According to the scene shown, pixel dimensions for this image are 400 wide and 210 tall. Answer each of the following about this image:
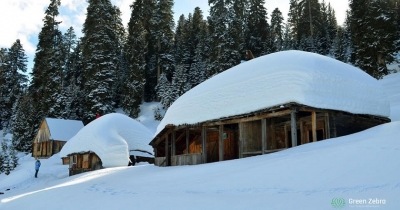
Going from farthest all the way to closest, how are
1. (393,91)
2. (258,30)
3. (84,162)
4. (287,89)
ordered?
1. (258,30)
2. (84,162)
3. (393,91)
4. (287,89)

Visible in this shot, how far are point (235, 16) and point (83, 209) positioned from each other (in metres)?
43.4

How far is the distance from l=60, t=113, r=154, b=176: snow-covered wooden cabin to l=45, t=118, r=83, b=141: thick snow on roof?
14.8 meters

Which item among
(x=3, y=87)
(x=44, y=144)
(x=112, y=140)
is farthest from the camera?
(x=3, y=87)

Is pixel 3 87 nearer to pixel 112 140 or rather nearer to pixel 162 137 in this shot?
pixel 112 140

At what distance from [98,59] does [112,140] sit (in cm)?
2487

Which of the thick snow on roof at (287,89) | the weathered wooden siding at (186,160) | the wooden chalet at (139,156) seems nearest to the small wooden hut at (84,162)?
the wooden chalet at (139,156)

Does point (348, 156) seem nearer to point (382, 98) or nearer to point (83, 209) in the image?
point (83, 209)

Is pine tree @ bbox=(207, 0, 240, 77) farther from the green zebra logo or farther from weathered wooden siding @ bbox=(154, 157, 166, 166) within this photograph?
the green zebra logo

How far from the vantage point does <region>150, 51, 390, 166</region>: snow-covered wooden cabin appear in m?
15.4

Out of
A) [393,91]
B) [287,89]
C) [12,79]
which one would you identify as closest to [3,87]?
[12,79]

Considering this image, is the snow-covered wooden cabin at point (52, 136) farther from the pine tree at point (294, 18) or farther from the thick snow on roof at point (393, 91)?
the pine tree at point (294, 18)

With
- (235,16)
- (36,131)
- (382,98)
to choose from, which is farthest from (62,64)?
(382,98)

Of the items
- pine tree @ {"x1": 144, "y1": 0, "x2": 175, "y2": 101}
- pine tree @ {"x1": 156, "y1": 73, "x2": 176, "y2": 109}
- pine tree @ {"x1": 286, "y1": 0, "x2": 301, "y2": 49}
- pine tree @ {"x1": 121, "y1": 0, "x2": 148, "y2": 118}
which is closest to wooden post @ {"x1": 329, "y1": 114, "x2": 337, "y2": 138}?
pine tree @ {"x1": 156, "y1": 73, "x2": 176, "y2": 109}

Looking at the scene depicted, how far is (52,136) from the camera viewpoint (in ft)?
151
